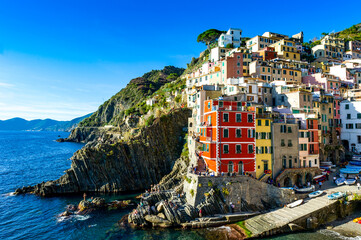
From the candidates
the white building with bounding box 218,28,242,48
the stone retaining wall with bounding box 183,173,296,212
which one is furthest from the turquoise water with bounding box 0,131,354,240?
the white building with bounding box 218,28,242,48

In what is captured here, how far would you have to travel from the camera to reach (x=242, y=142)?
40.0 meters

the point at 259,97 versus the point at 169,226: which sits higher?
the point at 259,97

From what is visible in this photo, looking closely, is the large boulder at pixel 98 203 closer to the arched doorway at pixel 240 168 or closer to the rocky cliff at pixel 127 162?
the rocky cliff at pixel 127 162

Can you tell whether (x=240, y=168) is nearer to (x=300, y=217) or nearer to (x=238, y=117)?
(x=238, y=117)

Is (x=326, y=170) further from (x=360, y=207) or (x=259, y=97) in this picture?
(x=259, y=97)

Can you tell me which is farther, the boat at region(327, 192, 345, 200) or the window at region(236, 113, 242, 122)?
the window at region(236, 113, 242, 122)

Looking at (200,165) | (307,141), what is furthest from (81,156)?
(307,141)

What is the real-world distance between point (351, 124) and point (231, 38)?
205 feet

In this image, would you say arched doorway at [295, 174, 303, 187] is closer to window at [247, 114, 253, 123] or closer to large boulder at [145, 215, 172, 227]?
window at [247, 114, 253, 123]

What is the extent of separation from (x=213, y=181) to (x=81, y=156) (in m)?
35.7

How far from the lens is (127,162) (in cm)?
5862

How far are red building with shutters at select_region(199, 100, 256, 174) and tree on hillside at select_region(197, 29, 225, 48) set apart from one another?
83686 millimetres

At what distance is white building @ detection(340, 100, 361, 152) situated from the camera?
5606 centimetres

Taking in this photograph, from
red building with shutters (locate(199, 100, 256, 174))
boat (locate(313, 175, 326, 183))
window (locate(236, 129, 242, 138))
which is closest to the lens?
red building with shutters (locate(199, 100, 256, 174))
